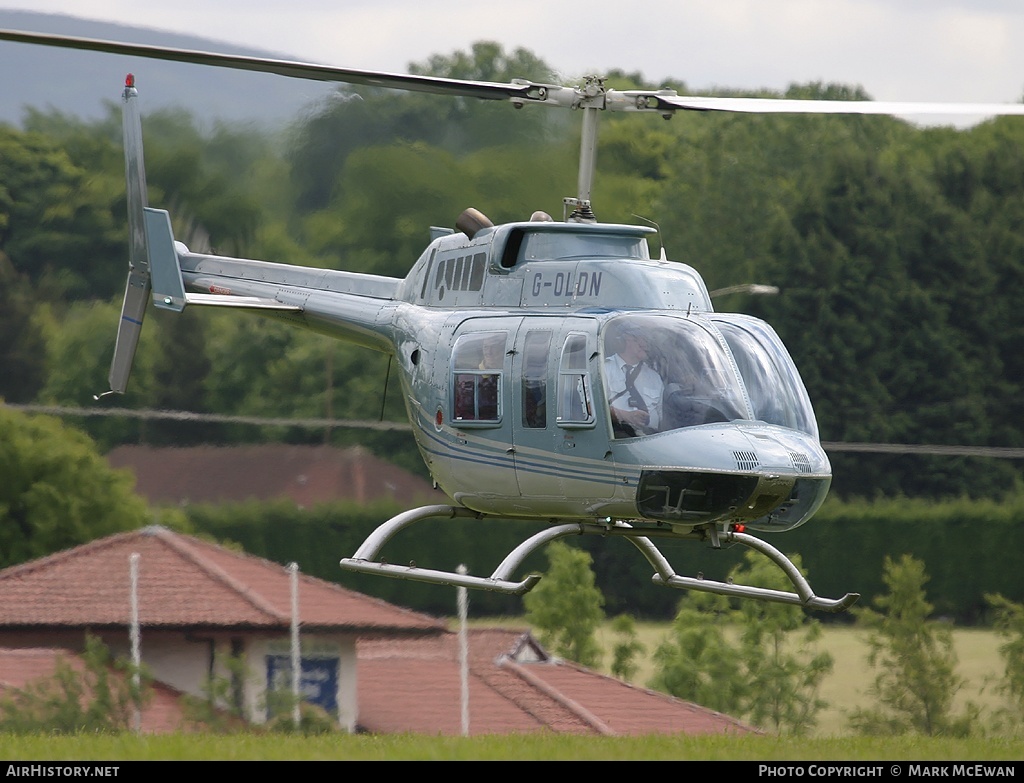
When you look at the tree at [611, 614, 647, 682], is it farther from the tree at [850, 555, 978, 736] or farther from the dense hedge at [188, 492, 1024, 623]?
the tree at [850, 555, 978, 736]

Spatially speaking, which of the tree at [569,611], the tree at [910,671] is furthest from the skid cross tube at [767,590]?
the tree at [569,611]

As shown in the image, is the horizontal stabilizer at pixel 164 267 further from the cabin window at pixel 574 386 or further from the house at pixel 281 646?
the house at pixel 281 646

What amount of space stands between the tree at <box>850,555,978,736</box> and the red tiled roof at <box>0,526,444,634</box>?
23.7 feet

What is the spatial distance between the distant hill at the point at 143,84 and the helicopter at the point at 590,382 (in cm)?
1392

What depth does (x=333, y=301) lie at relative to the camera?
14742 millimetres

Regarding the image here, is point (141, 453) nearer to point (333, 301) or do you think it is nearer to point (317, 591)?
point (317, 591)

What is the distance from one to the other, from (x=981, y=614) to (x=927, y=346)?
7.66 m

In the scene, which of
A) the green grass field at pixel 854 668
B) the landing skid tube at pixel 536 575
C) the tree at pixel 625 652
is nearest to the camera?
the landing skid tube at pixel 536 575

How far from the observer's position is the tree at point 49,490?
2495 centimetres

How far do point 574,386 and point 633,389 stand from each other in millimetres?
424

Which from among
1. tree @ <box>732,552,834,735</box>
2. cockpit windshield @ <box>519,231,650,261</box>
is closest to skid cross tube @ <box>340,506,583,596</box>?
cockpit windshield @ <box>519,231,650,261</box>

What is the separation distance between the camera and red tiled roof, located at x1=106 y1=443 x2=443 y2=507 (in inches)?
1034

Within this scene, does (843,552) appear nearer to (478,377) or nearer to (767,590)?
(767,590)

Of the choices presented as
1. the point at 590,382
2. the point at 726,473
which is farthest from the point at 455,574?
the point at 726,473
